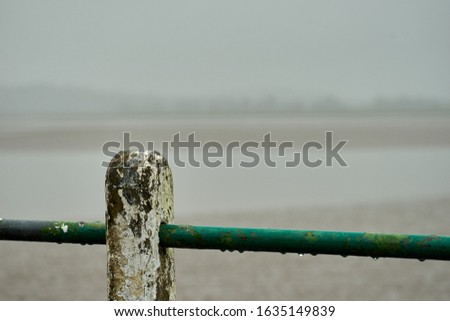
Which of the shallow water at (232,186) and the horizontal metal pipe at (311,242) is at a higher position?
the shallow water at (232,186)

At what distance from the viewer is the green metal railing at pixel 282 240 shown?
1637 mm

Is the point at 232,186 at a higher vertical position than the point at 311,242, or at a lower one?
higher

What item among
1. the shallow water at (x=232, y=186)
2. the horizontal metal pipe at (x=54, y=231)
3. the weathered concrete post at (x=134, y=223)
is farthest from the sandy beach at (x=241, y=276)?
A: the weathered concrete post at (x=134, y=223)

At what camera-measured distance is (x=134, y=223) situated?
1.79m

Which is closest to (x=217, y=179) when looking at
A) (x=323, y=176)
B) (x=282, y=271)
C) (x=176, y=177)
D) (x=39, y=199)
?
(x=176, y=177)

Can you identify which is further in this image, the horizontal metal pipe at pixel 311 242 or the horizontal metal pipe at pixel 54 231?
the horizontal metal pipe at pixel 54 231

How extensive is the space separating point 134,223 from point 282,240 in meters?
0.34

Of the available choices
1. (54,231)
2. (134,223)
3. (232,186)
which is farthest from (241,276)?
(232,186)

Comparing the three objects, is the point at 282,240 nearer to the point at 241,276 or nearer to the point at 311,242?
the point at 311,242

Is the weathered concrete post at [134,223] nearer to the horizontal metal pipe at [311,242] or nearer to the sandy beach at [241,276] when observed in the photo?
the horizontal metal pipe at [311,242]

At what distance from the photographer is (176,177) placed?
16.2 m

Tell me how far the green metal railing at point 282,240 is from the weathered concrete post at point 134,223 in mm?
52

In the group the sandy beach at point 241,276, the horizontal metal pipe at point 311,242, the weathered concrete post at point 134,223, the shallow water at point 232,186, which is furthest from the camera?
the shallow water at point 232,186

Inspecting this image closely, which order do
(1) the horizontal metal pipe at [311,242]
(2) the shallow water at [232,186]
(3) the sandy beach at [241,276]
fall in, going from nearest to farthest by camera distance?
(1) the horizontal metal pipe at [311,242]
(3) the sandy beach at [241,276]
(2) the shallow water at [232,186]
